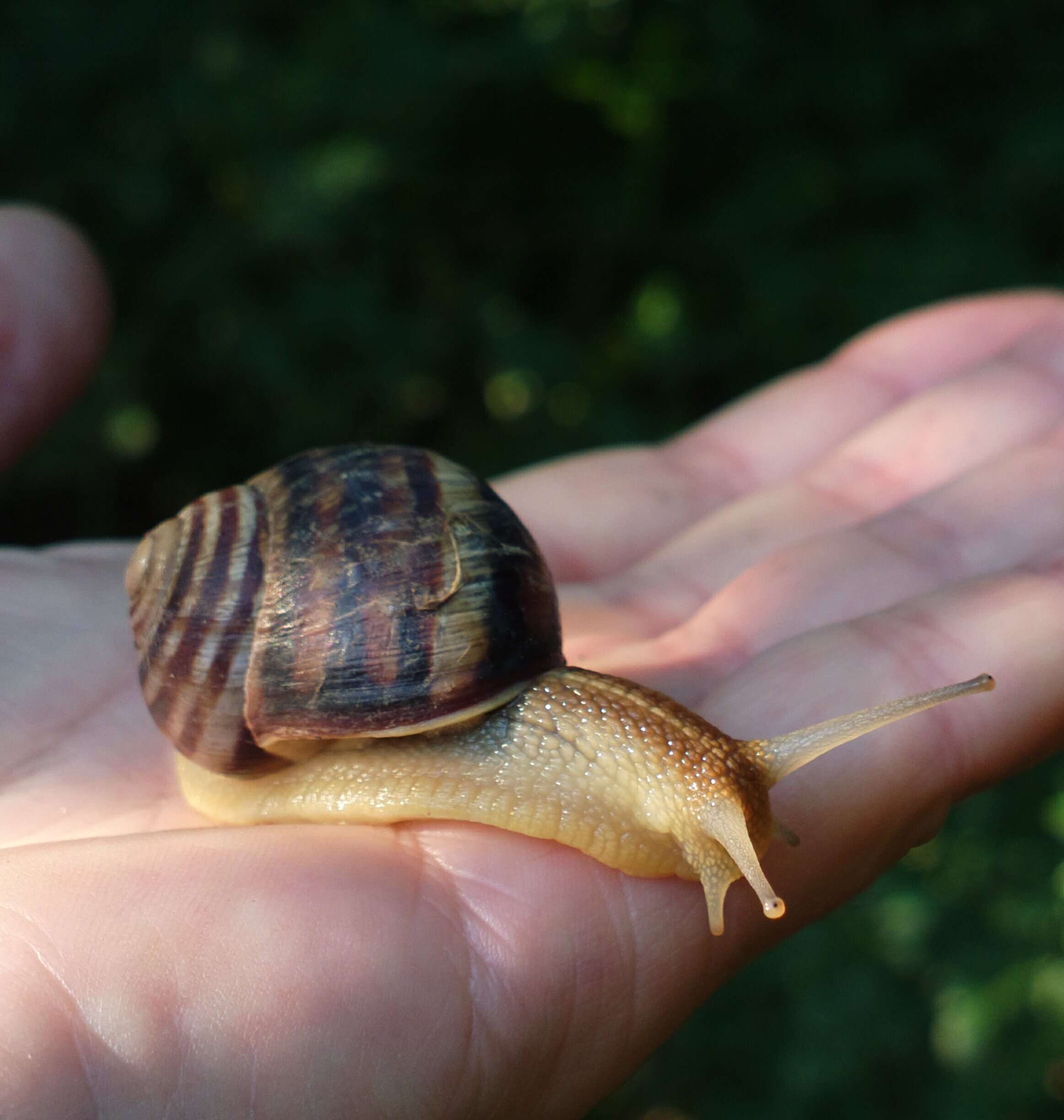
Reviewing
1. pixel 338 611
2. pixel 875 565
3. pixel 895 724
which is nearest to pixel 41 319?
pixel 338 611

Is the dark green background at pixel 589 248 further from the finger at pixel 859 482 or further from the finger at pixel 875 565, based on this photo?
the finger at pixel 875 565

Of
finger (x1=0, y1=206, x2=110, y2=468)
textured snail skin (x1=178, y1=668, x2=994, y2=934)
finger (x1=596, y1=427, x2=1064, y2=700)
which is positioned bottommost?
textured snail skin (x1=178, y1=668, x2=994, y2=934)

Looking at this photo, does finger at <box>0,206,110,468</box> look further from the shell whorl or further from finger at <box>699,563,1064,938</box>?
finger at <box>699,563,1064,938</box>

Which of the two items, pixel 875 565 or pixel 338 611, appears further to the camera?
pixel 875 565

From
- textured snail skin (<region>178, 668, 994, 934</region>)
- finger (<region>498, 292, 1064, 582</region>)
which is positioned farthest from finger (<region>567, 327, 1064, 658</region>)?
textured snail skin (<region>178, 668, 994, 934</region>)

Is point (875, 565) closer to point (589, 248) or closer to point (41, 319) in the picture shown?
point (589, 248)

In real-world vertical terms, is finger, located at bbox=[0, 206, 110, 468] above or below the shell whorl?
above
